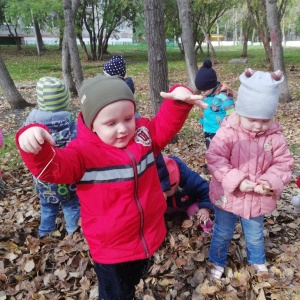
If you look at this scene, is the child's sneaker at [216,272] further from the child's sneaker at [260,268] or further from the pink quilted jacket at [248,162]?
the pink quilted jacket at [248,162]

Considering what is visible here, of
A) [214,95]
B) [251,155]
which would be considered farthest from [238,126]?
[214,95]

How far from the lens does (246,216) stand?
8.07 feet

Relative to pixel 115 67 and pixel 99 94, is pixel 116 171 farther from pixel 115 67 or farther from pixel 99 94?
pixel 115 67

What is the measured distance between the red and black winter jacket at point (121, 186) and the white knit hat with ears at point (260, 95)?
60 centimetres

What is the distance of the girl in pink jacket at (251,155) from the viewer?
2275mm

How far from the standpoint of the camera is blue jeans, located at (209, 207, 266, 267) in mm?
2637

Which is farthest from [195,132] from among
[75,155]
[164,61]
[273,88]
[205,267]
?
[75,155]

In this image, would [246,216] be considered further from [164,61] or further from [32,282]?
[164,61]

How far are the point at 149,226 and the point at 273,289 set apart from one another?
1362mm

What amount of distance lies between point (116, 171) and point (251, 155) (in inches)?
40.6

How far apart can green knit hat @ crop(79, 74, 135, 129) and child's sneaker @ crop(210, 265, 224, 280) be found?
1715mm

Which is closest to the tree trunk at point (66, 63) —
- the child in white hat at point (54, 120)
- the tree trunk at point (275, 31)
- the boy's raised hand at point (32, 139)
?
the tree trunk at point (275, 31)

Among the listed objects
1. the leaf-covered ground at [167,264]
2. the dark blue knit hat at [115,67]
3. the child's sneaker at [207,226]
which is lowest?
the leaf-covered ground at [167,264]

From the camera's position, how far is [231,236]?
8.95ft
